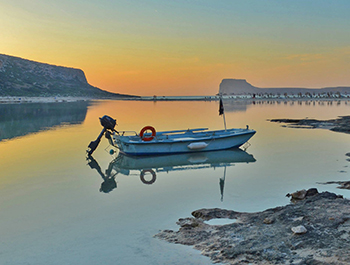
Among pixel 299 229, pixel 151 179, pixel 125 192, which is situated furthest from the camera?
pixel 151 179

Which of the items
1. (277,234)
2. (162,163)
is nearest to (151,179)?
(162,163)

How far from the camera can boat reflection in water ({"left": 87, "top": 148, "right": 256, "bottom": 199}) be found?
1543cm

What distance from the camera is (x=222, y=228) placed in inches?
325

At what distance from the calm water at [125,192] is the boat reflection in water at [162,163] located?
56 mm

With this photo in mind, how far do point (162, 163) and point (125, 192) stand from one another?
17.8ft

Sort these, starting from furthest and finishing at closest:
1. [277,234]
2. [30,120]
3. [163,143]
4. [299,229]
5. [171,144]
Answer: [30,120] < [171,144] < [163,143] < [277,234] < [299,229]

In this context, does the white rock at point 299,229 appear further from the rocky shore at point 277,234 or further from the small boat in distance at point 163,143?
the small boat in distance at point 163,143

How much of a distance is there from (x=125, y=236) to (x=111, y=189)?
15.8ft

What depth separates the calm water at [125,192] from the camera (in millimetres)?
7723

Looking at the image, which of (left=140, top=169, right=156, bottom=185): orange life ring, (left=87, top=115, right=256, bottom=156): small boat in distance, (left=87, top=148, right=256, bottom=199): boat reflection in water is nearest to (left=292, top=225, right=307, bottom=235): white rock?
(left=87, top=148, right=256, bottom=199): boat reflection in water

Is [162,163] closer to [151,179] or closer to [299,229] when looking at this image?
[151,179]

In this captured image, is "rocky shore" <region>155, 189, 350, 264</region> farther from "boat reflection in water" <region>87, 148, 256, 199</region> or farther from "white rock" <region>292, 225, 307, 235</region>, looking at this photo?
"boat reflection in water" <region>87, 148, 256, 199</region>

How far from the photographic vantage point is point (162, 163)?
17.9m

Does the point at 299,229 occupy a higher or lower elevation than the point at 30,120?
lower
